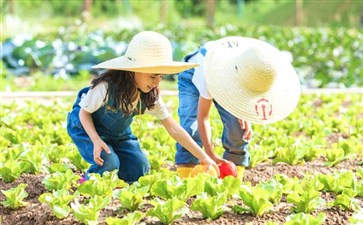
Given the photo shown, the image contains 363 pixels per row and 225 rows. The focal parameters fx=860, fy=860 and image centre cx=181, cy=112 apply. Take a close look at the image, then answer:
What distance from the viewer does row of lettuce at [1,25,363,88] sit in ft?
38.0

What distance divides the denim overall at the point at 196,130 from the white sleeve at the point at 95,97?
2.59 feet

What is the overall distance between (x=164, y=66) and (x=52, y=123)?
113 inches

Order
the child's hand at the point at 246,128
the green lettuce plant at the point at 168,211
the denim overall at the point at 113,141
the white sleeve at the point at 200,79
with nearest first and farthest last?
the green lettuce plant at the point at 168,211, the denim overall at the point at 113,141, the white sleeve at the point at 200,79, the child's hand at the point at 246,128

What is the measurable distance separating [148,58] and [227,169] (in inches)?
33.8

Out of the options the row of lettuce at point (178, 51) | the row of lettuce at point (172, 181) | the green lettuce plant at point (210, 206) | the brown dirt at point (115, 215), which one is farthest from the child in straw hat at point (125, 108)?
the row of lettuce at point (178, 51)

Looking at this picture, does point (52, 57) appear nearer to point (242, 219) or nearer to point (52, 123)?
point (52, 123)

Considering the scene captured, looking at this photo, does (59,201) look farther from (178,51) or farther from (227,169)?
(178,51)

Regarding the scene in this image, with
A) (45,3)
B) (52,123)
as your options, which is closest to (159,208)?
(52,123)

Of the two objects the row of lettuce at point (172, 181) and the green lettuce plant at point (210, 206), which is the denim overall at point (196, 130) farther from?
the green lettuce plant at point (210, 206)

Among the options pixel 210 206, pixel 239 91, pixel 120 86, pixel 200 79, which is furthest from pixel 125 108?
pixel 210 206

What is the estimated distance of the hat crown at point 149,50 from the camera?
4.48 m

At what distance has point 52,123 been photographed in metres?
7.08

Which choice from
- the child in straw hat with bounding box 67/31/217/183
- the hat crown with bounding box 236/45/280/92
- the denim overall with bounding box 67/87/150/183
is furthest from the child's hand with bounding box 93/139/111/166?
the hat crown with bounding box 236/45/280/92

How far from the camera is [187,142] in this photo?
4785 millimetres
